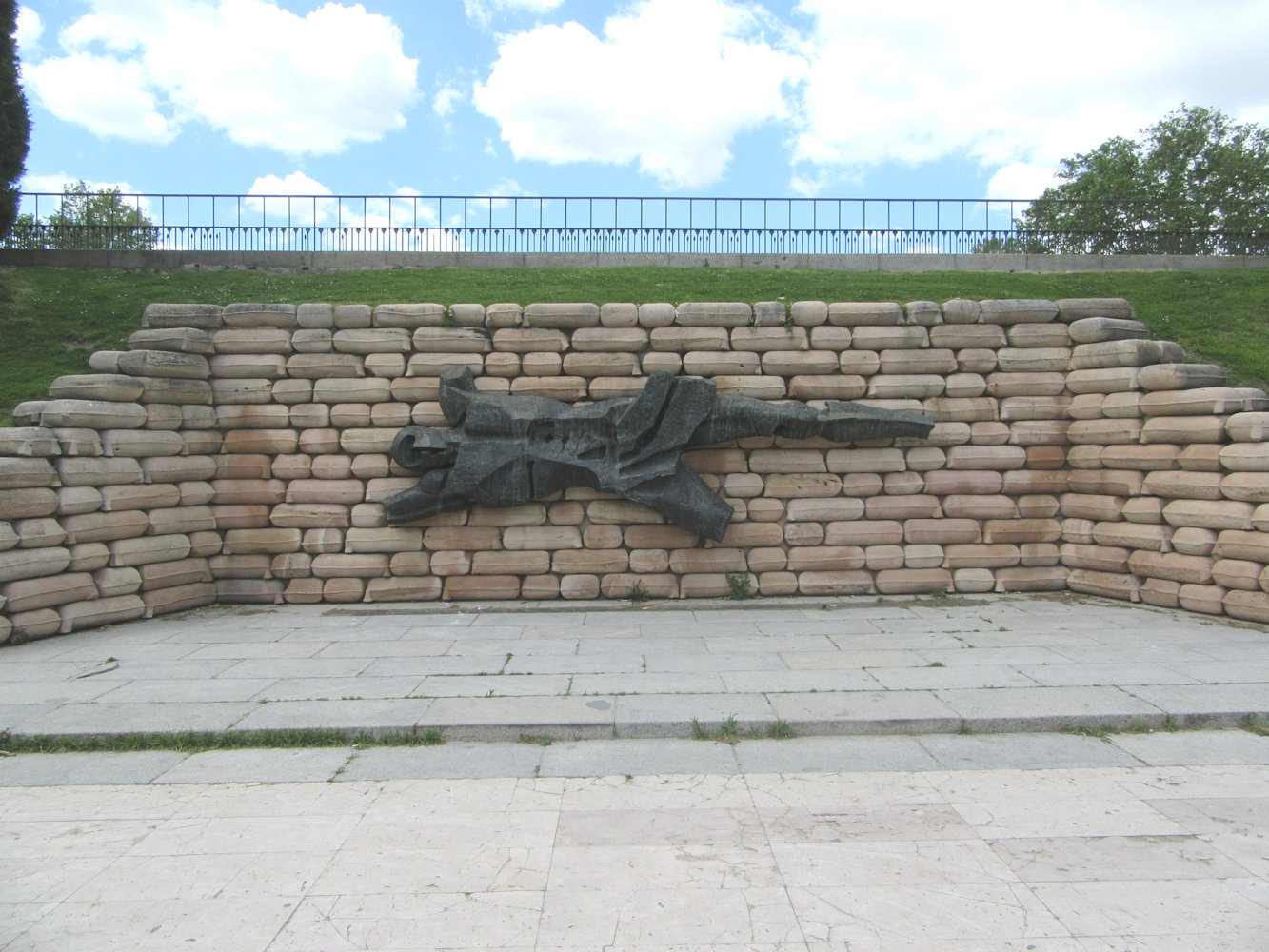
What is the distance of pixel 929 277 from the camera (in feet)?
40.9

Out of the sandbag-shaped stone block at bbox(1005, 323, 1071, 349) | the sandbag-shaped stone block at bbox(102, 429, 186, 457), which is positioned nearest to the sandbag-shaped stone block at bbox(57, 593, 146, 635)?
the sandbag-shaped stone block at bbox(102, 429, 186, 457)

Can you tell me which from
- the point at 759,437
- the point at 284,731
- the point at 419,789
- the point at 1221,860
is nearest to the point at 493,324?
the point at 759,437

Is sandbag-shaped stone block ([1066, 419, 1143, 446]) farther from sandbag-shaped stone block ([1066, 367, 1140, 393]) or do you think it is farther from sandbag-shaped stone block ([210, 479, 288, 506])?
sandbag-shaped stone block ([210, 479, 288, 506])

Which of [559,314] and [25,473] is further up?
[559,314]

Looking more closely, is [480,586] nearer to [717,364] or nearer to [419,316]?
[419,316]

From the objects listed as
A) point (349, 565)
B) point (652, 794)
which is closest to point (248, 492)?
point (349, 565)

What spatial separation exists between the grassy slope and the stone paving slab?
3872 millimetres

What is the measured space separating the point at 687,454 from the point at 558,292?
3.49 metres

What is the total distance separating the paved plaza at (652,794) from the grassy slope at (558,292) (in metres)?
4.56

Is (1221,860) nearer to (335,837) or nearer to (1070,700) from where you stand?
(1070,700)

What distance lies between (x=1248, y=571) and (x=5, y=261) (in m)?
18.7

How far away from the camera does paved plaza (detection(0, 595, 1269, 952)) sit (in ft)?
9.80

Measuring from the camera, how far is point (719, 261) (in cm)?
1521

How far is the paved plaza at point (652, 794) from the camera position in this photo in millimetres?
2986
